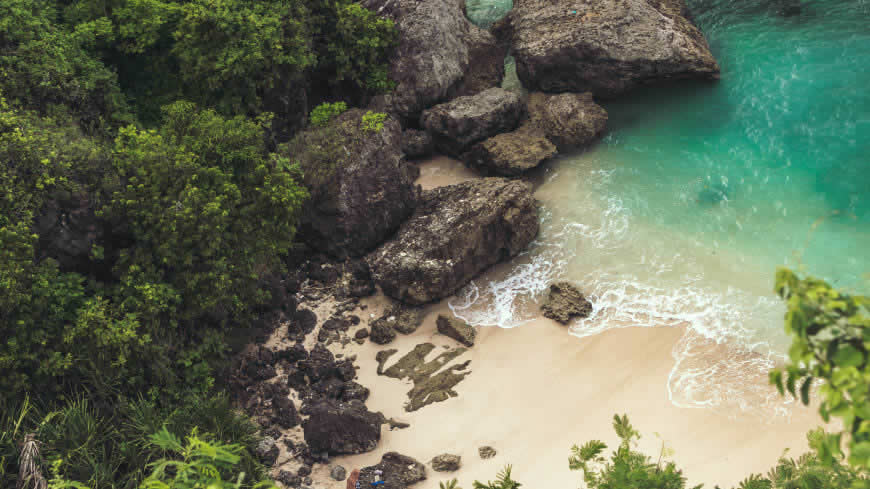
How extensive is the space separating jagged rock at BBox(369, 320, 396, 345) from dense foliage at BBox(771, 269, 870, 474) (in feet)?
36.2

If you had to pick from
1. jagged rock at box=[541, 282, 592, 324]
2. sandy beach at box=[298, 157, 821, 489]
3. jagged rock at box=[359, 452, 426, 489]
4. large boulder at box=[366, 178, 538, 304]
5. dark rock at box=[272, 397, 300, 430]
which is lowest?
sandy beach at box=[298, 157, 821, 489]

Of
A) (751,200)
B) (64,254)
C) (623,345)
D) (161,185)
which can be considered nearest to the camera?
(64,254)

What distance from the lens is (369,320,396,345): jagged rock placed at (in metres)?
14.0

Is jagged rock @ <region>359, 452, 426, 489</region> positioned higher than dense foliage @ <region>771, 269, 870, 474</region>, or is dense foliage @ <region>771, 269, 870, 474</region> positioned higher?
dense foliage @ <region>771, 269, 870, 474</region>

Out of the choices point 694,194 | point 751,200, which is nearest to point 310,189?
point 694,194

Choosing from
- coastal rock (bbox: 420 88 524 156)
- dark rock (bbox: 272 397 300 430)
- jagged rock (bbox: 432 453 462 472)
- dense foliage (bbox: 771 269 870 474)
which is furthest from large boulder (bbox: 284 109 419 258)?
dense foliage (bbox: 771 269 870 474)

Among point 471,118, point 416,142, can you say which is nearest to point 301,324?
point 416,142

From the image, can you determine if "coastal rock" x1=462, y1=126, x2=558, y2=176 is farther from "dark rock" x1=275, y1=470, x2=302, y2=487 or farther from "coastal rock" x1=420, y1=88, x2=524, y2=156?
"dark rock" x1=275, y1=470, x2=302, y2=487

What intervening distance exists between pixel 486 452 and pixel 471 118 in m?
10.2

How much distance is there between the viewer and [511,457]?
1126cm

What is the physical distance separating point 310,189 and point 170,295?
17.9 ft

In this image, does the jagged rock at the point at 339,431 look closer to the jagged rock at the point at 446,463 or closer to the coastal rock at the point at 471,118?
the jagged rock at the point at 446,463

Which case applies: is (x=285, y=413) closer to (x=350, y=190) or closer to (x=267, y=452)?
(x=267, y=452)

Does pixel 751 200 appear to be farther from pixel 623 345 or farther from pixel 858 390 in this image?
pixel 858 390
